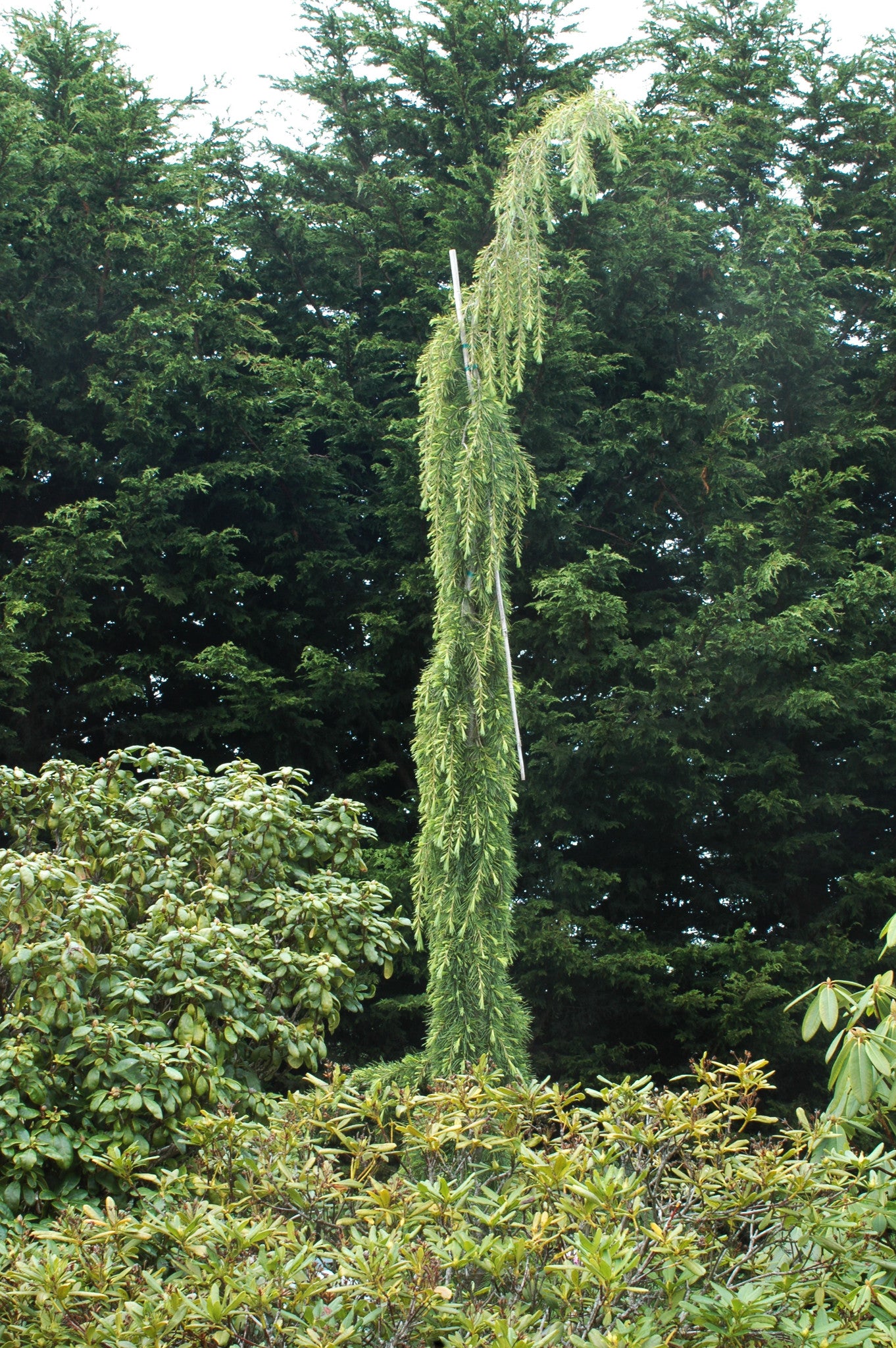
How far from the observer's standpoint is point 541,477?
7.11 meters

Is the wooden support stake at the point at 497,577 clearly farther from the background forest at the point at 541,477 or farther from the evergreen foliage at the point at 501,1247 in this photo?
the background forest at the point at 541,477

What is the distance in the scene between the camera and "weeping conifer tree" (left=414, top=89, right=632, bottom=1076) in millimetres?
3385

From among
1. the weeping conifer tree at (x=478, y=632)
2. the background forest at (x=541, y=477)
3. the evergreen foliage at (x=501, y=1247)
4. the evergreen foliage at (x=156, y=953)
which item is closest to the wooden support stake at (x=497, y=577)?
the weeping conifer tree at (x=478, y=632)

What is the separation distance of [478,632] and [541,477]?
3.78 meters

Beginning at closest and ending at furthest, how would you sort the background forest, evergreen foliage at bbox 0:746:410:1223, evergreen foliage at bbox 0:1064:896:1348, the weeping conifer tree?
evergreen foliage at bbox 0:1064:896:1348, evergreen foliage at bbox 0:746:410:1223, the weeping conifer tree, the background forest

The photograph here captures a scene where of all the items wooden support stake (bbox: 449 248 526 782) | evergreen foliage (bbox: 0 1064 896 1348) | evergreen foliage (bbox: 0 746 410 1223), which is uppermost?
wooden support stake (bbox: 449 248 526 782)

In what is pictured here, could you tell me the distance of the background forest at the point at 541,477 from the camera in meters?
6.42

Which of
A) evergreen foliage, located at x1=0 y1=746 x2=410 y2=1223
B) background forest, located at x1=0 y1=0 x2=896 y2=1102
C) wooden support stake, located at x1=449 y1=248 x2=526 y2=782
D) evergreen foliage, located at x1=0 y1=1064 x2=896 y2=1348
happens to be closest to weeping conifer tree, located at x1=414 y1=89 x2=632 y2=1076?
wooden support stake, located at x1=449 y1=248 x2=526 y2=782

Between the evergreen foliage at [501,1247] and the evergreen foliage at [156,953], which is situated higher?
the evergreen foliage at [156,953]

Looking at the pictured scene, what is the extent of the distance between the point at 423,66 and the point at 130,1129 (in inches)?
326

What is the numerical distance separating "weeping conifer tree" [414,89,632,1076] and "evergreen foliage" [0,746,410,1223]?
1.10ft

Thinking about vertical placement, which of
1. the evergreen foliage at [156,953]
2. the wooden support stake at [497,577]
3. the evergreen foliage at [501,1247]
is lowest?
the evergreen foliage at [501,1247]

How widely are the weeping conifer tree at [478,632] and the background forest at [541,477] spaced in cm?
263

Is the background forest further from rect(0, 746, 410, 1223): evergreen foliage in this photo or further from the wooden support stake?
the wooden support stake
